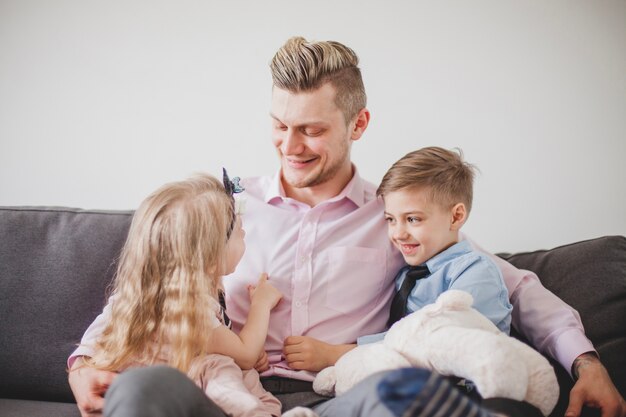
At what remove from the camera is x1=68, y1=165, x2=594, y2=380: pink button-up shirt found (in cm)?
160

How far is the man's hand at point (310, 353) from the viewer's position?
1521mm

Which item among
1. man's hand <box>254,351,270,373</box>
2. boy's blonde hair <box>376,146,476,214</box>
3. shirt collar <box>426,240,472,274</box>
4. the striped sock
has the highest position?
boy's blonde hair <box>376,146,476,214</box>

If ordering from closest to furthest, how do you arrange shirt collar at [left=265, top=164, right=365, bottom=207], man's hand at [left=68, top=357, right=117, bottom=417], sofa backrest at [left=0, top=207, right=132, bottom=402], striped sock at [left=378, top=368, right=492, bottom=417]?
1. striped sock at [left=378, top=368, right=492, bottom=417]
2. man's hand at [left=68, top=357, right=117, bottom=417]
3. sofa backrest at [left=0, top=207, right=132, bottom=402]
4. shirt collar at [left=265, top=164, right=365, bottom=207]

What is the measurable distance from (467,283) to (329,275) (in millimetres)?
420

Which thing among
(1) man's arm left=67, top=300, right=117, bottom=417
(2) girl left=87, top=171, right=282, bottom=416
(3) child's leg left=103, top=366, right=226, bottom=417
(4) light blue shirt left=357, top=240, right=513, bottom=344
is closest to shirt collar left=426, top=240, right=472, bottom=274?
(4) light blue shirt left=357, top=240, right=513, bottom=344

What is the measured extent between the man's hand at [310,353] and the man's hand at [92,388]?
0.46 metres

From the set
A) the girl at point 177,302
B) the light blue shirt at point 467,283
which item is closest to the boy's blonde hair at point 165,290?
the girl at point 177,302

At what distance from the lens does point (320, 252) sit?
5.61 ft

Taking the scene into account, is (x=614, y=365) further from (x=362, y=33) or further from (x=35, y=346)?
(x=35, y=346)

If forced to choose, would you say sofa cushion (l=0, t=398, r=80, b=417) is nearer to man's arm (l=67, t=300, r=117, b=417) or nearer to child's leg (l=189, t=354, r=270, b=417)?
man's arm (l=67, t=300, r=117, b=417)

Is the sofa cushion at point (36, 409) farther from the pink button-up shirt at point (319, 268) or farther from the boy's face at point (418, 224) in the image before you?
the boy's face at point (418, 224)

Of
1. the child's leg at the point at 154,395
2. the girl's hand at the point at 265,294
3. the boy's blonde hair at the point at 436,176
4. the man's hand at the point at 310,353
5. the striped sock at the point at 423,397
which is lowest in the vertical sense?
the man's hand at the point at 310,353

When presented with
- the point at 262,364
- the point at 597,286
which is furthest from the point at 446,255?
the point at 262,364

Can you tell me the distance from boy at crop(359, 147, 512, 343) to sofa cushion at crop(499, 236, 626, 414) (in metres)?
0.30
